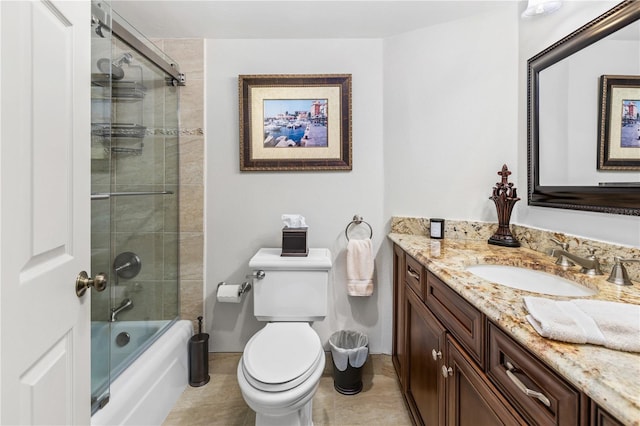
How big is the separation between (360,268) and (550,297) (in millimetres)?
1100

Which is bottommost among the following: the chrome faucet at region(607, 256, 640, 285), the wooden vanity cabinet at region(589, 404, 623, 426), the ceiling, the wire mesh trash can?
the wire mesh trash can

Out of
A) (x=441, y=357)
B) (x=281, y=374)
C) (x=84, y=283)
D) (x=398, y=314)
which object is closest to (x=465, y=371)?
(x=441, y=357)

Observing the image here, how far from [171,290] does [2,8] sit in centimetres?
168

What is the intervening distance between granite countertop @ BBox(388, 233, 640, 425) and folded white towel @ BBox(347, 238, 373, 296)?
36 cm

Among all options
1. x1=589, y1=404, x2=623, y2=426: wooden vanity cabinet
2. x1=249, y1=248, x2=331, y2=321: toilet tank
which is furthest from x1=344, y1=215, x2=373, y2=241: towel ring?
x1=589, y1=404, x2=623, y2=426: wooden vanity cabinet

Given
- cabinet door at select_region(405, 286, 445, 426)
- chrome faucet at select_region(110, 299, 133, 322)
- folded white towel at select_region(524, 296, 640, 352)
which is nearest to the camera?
folded white towel at select_region(524, 296, 640, 352)

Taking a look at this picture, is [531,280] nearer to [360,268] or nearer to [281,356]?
[360,268]

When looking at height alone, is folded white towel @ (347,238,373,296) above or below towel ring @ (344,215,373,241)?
below

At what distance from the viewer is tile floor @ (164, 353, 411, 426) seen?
1.49m

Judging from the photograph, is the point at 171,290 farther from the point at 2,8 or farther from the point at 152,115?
the point at 2,8

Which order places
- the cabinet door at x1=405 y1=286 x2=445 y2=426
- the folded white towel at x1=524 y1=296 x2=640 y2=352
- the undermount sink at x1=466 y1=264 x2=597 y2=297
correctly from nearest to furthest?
the folded white towel at x1=524 y1=296 x2=640 y2=352 → the undermount sink at x1=466 y1=264 x2=597 y2=297 → the cabinet door at x1=405 y1=286 x2=445 y2=426

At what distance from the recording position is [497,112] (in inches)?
63.6

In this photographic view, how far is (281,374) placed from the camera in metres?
1.15

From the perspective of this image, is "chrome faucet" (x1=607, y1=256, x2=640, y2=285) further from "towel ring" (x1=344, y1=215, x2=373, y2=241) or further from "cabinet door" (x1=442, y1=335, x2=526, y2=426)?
"towel ring" (x1=344, y1=215, x2=373, y2=241)
